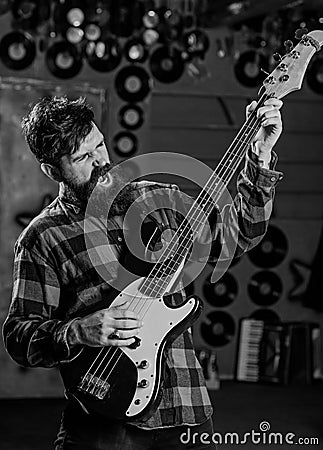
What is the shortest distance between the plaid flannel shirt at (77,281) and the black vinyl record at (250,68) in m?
5.53

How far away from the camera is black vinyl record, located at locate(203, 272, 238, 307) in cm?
761

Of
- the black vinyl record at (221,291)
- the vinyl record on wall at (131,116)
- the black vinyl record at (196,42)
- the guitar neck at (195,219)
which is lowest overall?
the black vinyl record at (221,291)

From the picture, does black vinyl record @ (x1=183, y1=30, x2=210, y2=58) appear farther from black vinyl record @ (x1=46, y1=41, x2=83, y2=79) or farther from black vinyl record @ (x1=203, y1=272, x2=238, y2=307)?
black vinyl record @ (x1=203, y1=272, x2=238, y2=307)

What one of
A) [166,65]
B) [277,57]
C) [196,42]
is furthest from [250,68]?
[277,57]

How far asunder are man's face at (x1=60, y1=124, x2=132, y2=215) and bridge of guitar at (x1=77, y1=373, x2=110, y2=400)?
398 millimetres

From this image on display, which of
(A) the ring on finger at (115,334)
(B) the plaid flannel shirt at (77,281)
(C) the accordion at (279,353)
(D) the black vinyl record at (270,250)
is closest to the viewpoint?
(A) the ring on finger at (115,334)

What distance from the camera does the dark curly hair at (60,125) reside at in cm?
221

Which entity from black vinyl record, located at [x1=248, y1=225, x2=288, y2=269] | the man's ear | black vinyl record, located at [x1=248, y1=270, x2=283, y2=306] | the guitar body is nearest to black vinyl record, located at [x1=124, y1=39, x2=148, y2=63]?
black vinyl record, located at [x1=248, y1=225, x2=288, y2=269]

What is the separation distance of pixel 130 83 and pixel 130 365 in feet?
17.5

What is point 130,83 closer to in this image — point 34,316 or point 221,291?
point 221,291

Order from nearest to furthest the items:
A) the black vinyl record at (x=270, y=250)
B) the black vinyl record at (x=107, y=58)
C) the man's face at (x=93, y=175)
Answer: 1. the man's face at (x=93, y=175)
2. the black vinyl record at (x=107, y=58)
3. the black vinyl record at (x=270, y=250)

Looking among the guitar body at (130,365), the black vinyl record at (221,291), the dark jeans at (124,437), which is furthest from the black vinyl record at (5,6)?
the dark jeans at (124,437)

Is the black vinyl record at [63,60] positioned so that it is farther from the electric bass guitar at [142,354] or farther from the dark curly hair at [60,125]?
the electric bass guitar at [142,354]

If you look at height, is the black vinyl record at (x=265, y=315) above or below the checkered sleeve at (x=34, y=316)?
below
